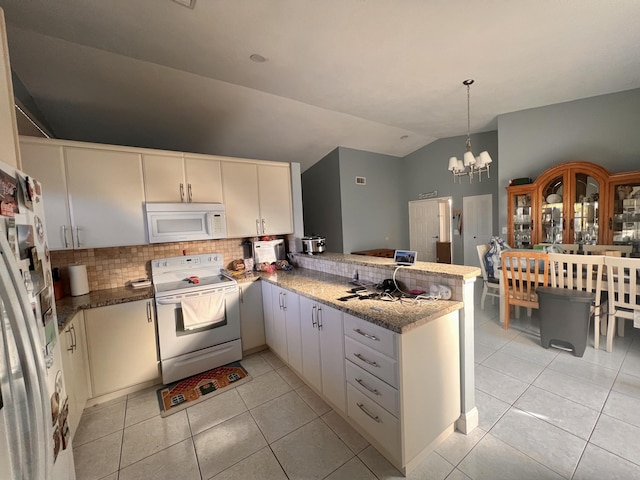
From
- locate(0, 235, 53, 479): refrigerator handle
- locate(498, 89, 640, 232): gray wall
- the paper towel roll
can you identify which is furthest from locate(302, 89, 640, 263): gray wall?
locate(0, 235, 53, 479): refrigerator handle

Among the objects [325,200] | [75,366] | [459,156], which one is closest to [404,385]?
[75,366]

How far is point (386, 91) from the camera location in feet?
11.5

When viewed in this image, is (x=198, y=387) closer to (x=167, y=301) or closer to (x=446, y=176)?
(x=167, y=301)

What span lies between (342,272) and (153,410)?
6.31 ft

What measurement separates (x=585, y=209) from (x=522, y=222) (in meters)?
0.74

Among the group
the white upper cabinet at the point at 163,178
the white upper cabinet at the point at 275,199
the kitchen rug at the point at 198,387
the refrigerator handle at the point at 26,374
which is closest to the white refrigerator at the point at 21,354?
the refrigerator handle at the point at 26,374

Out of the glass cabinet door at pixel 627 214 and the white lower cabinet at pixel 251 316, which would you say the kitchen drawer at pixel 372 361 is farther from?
the glass cabinet door at pixel 627 214

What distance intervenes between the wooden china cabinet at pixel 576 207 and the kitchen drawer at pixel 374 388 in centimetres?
411

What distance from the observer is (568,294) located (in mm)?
2451

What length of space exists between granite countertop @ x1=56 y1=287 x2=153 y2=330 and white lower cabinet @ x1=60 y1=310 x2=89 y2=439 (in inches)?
2.0

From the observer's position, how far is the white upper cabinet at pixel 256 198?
291 cm

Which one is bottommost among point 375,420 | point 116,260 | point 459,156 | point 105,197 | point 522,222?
point 375,420

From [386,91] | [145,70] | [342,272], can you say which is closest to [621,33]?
[386,91]

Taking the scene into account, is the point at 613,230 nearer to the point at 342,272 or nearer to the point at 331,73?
the point at 342,272
